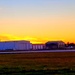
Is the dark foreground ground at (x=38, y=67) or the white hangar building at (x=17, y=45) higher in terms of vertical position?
the white hangar building at (x=17, y=45)

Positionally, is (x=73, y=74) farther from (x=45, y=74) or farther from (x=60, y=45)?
(x=60, y=45)

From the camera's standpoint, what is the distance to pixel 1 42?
194 meters

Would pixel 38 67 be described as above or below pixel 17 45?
below

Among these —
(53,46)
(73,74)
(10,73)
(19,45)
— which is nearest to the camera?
(73,74)

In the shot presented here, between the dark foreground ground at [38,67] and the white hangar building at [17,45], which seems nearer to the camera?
the dark foreground ground at [38,67]

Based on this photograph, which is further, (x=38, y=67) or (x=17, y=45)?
(x=17, y=45)

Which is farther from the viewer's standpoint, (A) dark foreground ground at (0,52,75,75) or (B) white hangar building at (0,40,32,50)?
(B) white hangar building at (0,40,32,50)

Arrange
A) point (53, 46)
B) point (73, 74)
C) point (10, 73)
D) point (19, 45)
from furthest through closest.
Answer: point (53, 46) → point (19, 45) → point (10, 73) → point (73, 74)

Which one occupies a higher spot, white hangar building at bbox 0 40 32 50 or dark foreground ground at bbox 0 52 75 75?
white hangar building at bbox 0 40 32 50

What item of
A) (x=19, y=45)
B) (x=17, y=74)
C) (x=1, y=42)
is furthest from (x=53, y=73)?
(x=1, y=42)

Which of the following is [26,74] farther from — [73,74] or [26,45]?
[26,45]

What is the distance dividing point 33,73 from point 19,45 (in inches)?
5883

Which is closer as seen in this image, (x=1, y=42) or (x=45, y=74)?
(x=45, y=74)

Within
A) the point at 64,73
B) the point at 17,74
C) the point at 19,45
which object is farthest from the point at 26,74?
the point at 19,45
